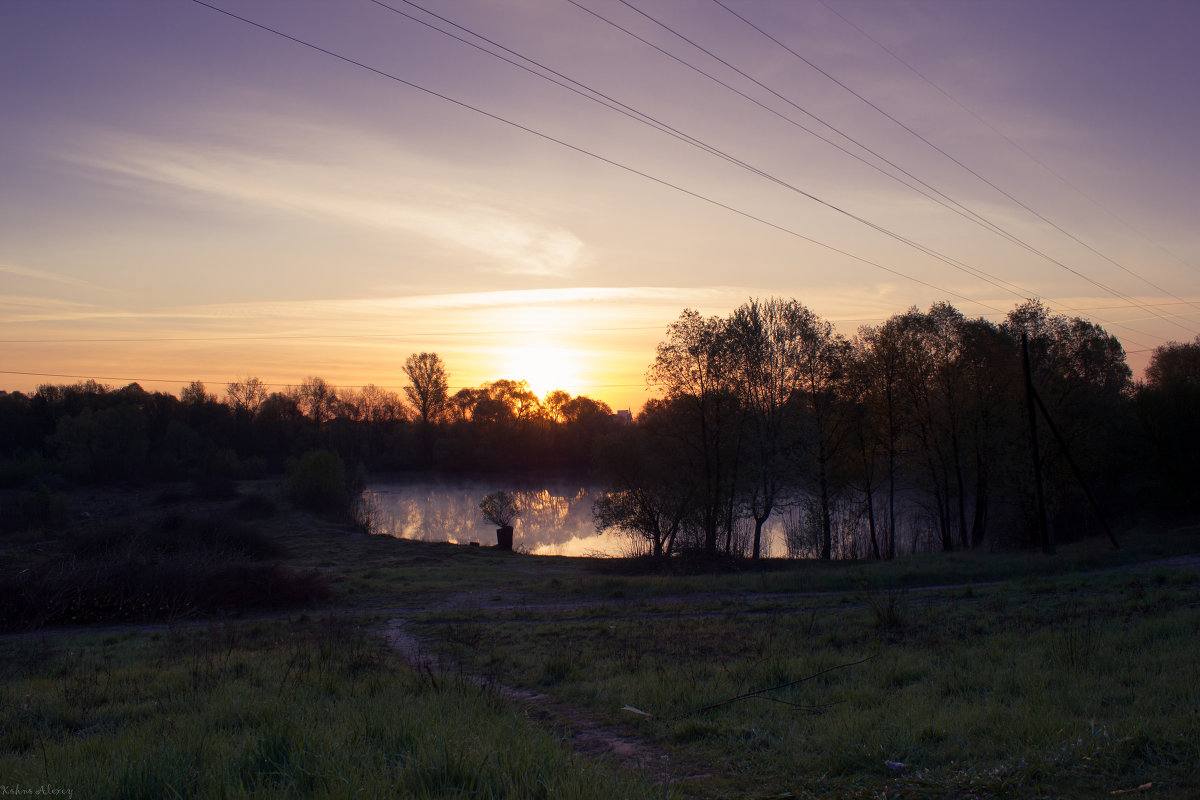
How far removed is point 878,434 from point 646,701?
34.1m

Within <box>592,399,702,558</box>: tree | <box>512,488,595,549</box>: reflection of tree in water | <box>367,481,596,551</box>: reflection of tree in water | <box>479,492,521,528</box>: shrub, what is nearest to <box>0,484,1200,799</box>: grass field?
<box>592,399,702,558</box>: tree

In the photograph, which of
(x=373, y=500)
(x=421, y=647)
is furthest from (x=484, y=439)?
(x=421, y=647)

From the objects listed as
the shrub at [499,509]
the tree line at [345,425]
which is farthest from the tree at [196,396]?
the shrub at [499,509]

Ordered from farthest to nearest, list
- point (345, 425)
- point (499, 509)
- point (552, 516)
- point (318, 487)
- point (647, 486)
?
point (345, 425)
point (552, 516)
point (318, 487)
point (499, 509)
point (647, 486)

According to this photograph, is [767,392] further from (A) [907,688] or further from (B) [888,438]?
(A) [907,688]

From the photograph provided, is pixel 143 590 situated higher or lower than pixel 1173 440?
lower

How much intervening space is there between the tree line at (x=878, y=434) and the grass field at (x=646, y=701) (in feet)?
53.8

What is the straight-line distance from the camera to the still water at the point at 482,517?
46250 mm

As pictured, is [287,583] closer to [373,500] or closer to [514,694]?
[514,694]

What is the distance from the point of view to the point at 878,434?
38.0m

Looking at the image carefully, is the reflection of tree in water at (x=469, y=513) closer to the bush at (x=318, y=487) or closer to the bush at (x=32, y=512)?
the bush at (x=318, y=487)

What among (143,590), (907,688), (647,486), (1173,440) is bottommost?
(143,590)

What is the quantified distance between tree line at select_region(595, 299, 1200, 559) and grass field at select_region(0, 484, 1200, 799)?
16390 millimetres

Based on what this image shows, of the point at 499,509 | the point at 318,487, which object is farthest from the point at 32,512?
the point at 499,509
